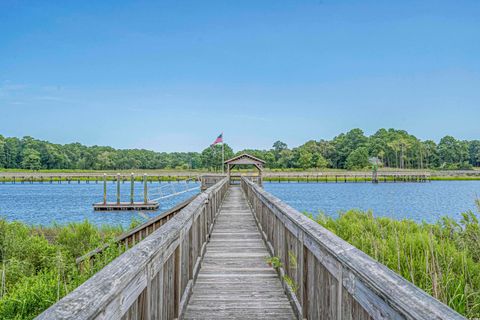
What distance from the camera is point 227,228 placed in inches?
357

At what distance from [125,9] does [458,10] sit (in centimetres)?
7971

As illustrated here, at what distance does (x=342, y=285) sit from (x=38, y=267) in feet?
31.8

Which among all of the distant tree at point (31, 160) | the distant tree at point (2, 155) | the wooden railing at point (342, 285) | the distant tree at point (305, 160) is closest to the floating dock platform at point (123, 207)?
the wooden railing at point (342, 285)

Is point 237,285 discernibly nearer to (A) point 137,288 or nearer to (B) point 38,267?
(A) point 137,288

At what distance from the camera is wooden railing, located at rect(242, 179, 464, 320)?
3.97 ft

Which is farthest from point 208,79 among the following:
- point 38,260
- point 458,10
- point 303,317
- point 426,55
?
point 303,317

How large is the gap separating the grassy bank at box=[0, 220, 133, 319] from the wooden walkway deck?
1.72 meters

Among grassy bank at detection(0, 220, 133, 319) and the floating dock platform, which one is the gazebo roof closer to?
the floating dock platform

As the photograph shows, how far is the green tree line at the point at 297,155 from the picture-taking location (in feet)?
353

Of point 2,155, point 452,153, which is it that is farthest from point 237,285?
point 452,153

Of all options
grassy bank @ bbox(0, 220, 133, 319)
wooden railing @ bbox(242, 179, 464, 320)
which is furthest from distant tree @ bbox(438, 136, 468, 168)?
wooden railing @ bbox(242, 179, 464, 320)

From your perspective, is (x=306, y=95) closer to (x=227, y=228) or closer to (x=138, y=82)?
(x=138, y=82)

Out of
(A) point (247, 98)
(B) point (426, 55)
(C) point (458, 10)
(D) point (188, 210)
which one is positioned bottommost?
(D) point (188, 210)

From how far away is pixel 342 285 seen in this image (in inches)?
78.5
